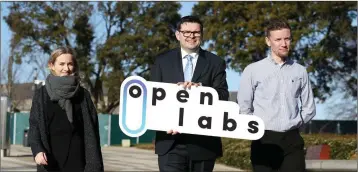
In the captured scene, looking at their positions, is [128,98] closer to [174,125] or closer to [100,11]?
[174,125]

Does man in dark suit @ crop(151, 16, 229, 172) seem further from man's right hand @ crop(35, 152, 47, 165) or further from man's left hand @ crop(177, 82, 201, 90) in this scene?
man's right hand @ crop(35, 152, 47, 165)

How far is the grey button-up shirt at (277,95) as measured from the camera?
5.91 meters

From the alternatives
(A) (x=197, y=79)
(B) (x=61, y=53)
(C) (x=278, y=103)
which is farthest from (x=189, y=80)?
(B) (x=61, y=53)

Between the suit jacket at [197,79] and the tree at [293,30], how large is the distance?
2880 cm

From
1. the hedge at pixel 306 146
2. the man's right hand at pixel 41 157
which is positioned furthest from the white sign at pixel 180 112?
the hedge at pixel 306 146

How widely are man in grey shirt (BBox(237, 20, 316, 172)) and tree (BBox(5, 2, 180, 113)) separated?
37.6 m

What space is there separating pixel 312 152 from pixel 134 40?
89.5 feet

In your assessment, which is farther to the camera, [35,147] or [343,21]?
[343,21]

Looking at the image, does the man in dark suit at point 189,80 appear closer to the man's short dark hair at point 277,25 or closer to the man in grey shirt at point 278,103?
the man in grey shirt at point 278,103

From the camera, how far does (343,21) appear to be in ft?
114

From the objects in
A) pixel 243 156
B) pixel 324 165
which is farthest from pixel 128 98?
pixel 243 156

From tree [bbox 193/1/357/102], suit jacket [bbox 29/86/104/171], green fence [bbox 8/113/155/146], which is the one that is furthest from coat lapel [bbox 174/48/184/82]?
green fence [bbox 8/113/155/146]

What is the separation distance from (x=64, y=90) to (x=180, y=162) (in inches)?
42.9

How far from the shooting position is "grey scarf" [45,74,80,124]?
5.78 metres
